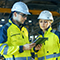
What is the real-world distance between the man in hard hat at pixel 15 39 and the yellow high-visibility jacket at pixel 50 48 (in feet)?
2.67

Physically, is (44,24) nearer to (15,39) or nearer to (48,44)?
(48,44)

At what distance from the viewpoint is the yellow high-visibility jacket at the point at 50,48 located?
2695mm

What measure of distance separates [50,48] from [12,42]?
3.72ft

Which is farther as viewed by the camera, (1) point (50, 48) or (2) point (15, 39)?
(1) point (50, 48)

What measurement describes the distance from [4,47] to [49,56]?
4.29ft

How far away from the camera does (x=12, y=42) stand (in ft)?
6.27

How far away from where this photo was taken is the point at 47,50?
2.74 metres

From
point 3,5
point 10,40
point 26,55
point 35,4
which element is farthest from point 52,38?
point 3,5

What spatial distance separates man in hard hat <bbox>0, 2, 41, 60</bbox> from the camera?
1.82 meters

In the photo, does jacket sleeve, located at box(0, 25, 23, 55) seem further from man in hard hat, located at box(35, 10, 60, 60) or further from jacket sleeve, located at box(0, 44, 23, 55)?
man in hard hat, located at box(35, 10, 60, 60)

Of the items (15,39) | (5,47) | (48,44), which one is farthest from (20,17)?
(48,44)

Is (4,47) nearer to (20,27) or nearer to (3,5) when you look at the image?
(20,27)

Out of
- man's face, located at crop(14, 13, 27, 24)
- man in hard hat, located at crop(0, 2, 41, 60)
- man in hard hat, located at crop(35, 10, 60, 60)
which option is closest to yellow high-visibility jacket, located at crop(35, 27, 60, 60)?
man in hard hat, located at crop(35, 10, 60, 60)

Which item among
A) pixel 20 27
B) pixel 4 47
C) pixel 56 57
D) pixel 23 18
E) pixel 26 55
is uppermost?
pixel 23 18
